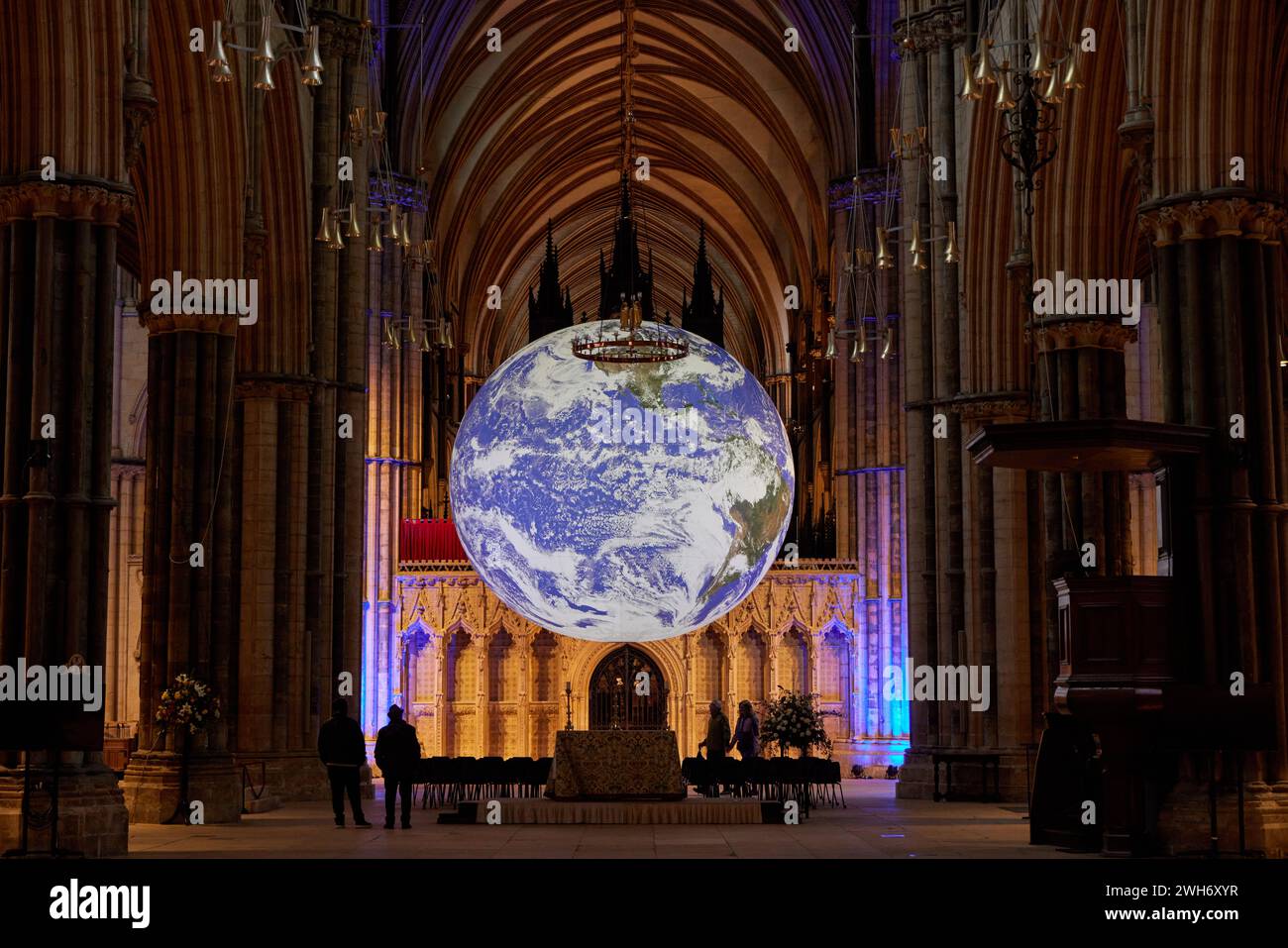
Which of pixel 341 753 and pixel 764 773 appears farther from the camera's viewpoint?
pixel 764 773

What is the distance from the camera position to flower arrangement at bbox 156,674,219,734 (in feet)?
51.7

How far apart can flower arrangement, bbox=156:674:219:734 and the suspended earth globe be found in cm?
547

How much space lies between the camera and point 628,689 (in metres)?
31.5

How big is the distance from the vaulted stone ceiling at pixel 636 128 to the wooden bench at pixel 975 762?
581 inches

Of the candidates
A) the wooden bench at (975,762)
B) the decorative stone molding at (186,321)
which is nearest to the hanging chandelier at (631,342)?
the decorative stone molding at (186,321)

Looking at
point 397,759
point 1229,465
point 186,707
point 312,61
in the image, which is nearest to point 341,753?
point 397,759

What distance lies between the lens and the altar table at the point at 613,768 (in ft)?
54.2

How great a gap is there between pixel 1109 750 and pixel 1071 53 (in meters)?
4.76

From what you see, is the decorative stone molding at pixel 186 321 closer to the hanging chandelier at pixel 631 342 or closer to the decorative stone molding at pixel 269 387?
the decorative stone molding at pixel 269 387

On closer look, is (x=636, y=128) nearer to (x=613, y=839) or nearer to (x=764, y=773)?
(x=764, y=773)

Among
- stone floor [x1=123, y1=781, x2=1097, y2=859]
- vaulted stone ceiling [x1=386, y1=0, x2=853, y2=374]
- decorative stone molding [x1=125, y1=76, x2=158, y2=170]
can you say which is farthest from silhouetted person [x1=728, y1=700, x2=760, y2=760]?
vaulted stone ceiling [x1=386, y1=0, x2=853, y2=374]

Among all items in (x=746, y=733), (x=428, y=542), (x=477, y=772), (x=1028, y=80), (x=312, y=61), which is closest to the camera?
(x=312, y=61)

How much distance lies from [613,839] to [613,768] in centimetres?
253

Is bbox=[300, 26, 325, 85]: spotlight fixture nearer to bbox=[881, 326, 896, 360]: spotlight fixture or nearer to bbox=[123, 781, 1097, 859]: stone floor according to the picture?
bbox=[123, 781, 1097, 859]: stone floor
